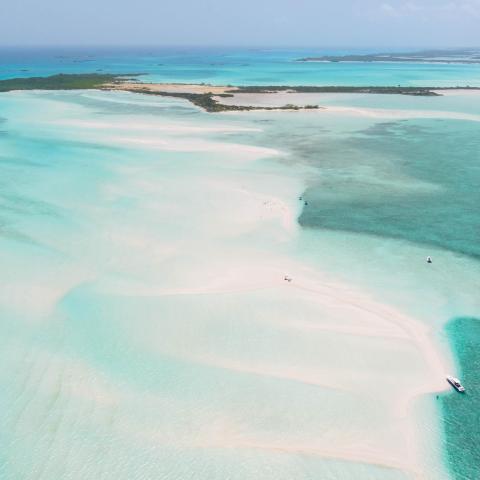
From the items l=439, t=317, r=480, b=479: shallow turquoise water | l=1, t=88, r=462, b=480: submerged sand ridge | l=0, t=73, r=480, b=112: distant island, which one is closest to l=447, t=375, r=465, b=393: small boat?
l=439, t=317, r=480, b=479: shallow turquoise water

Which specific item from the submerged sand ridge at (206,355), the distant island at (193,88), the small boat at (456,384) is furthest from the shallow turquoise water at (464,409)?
the distant island at (193,88)

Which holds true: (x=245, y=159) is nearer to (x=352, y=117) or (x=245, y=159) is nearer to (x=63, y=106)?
(x=352, y=117)

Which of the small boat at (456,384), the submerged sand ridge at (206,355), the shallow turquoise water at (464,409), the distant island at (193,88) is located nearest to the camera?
the shallow turquoise water at (464,409)

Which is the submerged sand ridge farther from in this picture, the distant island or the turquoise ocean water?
the distant island

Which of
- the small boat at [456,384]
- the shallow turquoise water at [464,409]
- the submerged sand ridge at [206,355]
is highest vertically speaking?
the submerged sand ridge at [206,355]

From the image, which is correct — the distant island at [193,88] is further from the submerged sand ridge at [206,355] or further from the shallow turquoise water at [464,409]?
the shallow turquoise water at [464,409]

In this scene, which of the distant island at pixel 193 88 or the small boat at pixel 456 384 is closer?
the small boat at pixel 456 384

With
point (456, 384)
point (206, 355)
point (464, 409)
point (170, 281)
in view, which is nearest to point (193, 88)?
point (170, 281)
